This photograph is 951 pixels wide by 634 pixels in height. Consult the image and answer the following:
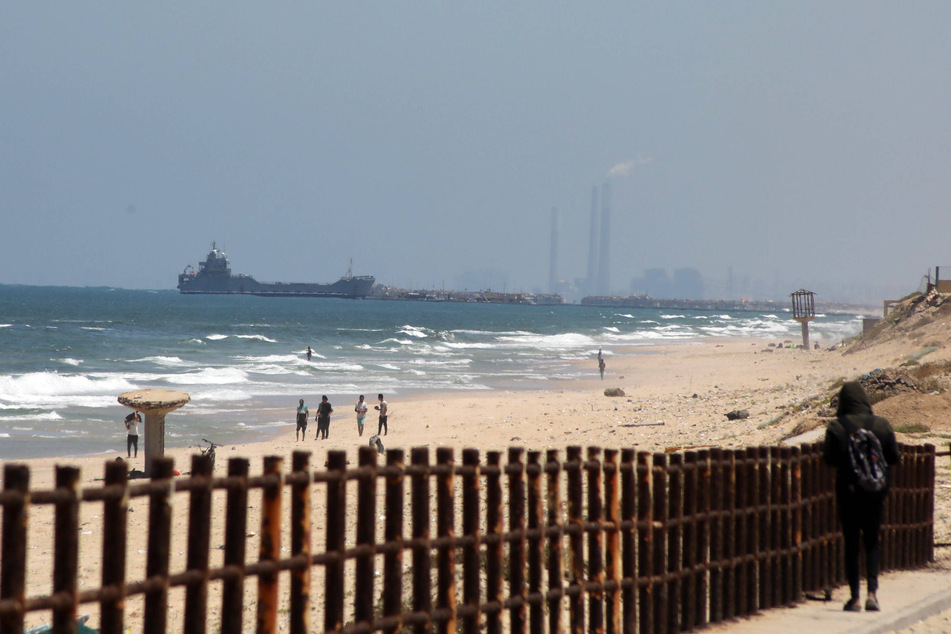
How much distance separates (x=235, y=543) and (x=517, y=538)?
1612mm

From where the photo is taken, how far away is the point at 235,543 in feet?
11.4

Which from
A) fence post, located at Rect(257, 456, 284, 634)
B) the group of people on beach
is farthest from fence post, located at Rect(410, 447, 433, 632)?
the group of people on beach

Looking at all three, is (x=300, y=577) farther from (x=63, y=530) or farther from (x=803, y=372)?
(x=803, y=372)

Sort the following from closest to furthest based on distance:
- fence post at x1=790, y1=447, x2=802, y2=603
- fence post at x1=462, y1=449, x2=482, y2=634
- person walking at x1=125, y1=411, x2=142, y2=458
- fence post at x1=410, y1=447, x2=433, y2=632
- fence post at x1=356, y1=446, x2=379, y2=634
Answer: fence post at x1=356, y1=446, x2=379, y2=634
fence post at x1=410, y1=447, x2=433, y2=632
fence post at x1=462, y1=449, x2=482, y2=634
fence post at x1=790, y1=447, x2=802, y2=603
person walking at x1=125, y1=411, x2=142, y2=458

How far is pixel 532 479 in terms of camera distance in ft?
15.5

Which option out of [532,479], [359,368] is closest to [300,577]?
[532,479]

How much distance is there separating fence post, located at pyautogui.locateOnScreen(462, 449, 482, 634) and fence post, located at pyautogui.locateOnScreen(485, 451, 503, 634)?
88 mm

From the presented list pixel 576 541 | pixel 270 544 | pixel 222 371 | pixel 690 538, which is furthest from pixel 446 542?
pixel 222 371

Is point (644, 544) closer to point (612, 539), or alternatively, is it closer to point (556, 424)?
point (612, 539)

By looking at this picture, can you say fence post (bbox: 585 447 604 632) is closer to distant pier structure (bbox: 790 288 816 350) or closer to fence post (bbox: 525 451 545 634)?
fence post (bbox: 525 451 545 634)

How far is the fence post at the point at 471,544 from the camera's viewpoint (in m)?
4.36

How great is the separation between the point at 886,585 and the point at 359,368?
39.9m

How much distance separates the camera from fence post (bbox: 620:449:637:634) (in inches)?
205

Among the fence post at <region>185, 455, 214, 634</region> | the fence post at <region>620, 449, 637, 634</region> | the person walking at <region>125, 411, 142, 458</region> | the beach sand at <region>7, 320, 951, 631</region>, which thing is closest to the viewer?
the fence post at <region>185, 455, 214, 634</region>
